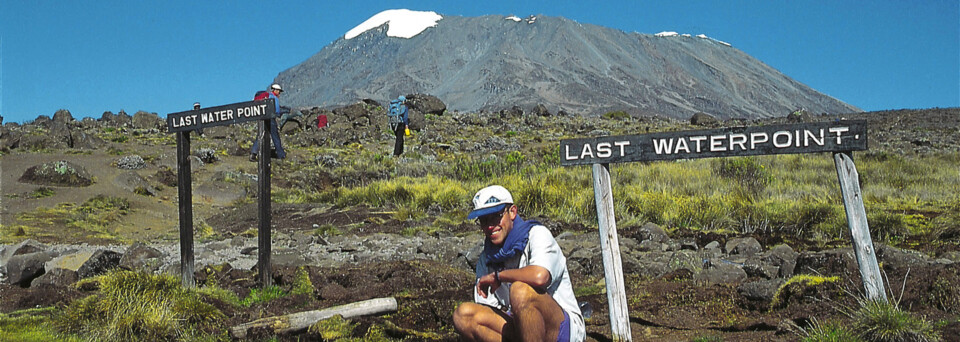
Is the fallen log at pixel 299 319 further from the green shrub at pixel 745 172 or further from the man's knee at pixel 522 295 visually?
the green shrub at pixel 745 172

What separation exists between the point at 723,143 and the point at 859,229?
1030mm

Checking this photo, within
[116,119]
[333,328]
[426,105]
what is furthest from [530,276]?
[116,119]

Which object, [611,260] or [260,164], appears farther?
[260,164]

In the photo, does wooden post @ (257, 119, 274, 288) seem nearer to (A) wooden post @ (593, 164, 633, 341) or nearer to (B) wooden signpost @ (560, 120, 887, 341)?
(B) wooden signpost @ (560, 120, 887, 341)

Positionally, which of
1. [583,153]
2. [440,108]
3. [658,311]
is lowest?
[658,311]

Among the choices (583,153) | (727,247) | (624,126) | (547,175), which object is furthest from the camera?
(624,126)

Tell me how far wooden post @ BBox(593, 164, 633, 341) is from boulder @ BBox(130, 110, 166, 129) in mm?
34299

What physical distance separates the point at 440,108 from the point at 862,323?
4035 centimetres

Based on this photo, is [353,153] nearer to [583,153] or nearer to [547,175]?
[547,175]

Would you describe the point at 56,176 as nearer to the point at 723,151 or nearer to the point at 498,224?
the point at 498,224

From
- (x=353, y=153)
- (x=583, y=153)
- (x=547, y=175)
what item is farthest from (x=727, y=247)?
(x=353, y=153)

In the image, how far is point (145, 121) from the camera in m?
37.3

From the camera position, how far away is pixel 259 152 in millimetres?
7598

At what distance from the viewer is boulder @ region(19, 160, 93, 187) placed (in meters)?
16.8
